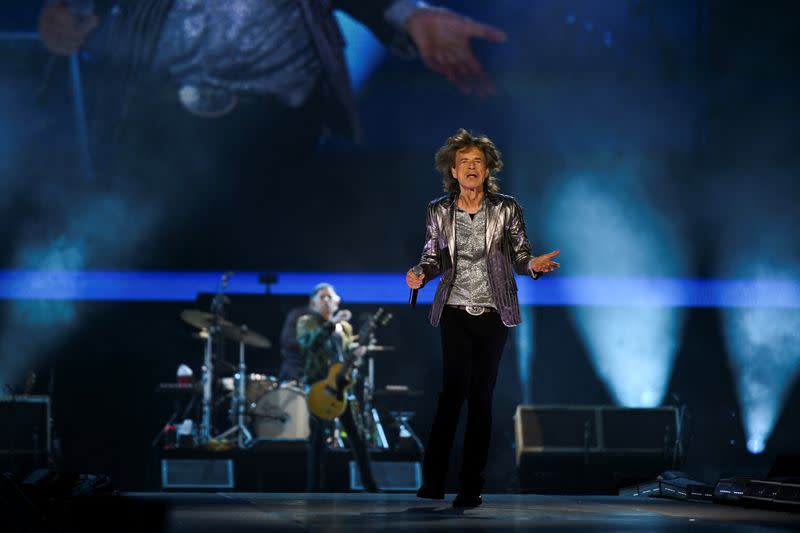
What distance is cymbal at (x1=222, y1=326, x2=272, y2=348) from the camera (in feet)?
28.5

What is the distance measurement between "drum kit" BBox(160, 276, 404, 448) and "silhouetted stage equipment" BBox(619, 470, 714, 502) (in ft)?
11.8

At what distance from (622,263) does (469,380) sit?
5789 millimetres

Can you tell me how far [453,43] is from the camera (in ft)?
29.6

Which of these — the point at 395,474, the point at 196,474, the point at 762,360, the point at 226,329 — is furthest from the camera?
the point at 762,360

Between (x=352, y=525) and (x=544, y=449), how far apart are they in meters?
5.60

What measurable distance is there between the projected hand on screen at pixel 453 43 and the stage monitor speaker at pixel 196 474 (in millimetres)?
3996

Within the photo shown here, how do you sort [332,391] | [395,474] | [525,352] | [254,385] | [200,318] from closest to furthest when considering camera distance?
[332,391] < [395,474] < [200,318] < [254,385] < [525,352]

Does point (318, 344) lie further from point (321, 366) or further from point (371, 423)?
point (371, 423)

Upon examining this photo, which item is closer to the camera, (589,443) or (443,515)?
(443,515)

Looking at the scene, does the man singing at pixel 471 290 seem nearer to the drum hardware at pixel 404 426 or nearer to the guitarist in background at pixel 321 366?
the guitarist in background at pixel 321 366

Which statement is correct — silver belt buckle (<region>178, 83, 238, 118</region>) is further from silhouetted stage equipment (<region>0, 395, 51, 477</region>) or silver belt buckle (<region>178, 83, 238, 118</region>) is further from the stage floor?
the stage floor

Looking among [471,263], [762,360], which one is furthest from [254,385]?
[471,263]

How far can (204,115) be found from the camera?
886 cm

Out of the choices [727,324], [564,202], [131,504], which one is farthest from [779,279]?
[131,504]
